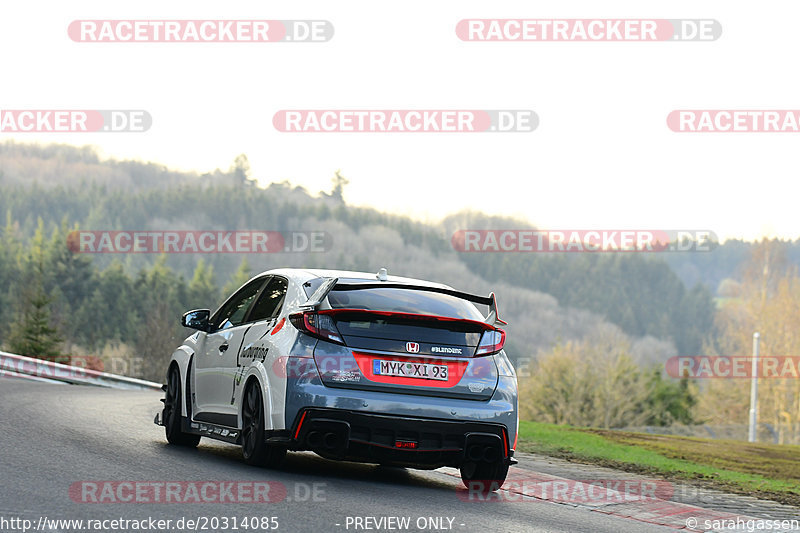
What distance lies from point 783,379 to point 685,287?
103752 millimetres

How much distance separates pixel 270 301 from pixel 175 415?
6.70 feet

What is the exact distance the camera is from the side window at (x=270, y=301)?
8789mm

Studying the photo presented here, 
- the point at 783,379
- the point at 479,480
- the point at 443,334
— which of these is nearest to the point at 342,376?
the point at 443,334

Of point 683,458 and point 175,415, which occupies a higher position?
point 175,415

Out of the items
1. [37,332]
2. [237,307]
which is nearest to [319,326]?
[237,307]

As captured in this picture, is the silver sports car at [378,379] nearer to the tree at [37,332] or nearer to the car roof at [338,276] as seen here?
the car roof at [338,276]

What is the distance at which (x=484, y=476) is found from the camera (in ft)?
28.7

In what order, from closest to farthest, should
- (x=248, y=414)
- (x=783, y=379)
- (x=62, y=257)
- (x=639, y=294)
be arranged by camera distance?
(x=248, y=414) < (x=783, y=379) < (x=62, y=257) < (x=639, y=294)

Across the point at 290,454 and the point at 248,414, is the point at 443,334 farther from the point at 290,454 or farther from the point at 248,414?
the point at 290,454

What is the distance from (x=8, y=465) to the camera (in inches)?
303

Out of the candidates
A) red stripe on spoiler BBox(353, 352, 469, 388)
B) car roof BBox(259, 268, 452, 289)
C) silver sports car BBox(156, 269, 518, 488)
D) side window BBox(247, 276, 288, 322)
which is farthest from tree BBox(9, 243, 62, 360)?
red stripe on spoiler BBox(353, 352, 469, 388)

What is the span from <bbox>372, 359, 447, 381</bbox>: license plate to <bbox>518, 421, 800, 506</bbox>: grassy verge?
3.82 metres

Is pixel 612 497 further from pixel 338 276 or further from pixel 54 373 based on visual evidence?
pixel 54 373

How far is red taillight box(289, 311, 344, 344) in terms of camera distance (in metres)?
7.98
